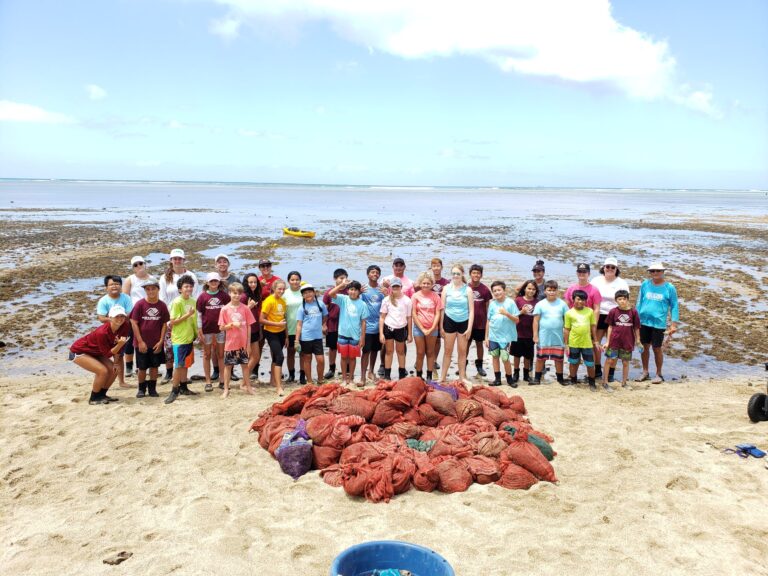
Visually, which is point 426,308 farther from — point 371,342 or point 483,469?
point 483,469

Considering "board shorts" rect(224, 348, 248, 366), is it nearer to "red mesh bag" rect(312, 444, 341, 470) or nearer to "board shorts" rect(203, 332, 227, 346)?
"board shorts" rect(203, 332, 227, 346)

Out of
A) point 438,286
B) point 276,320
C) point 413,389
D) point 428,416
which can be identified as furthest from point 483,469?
point 276,320

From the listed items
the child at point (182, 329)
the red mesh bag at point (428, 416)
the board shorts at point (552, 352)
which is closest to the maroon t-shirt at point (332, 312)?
the child at point (182, 329)

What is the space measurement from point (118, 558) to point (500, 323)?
20.5 feet

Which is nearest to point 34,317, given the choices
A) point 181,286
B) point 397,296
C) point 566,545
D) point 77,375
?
point 77,375

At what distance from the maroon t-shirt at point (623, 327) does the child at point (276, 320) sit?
17.7 feet

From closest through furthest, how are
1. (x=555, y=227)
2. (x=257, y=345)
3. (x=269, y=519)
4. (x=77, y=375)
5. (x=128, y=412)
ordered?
1. (x=269, y=519)
2. (x=128, y=412)
3. (x=257, y=345)
4. (x=77, y=375)
5. (x=555, y=227)

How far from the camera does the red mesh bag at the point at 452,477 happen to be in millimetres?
5668

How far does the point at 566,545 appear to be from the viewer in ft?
15.5

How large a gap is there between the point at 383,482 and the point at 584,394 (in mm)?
4680

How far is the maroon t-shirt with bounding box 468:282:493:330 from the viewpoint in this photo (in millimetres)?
9336

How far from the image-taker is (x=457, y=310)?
8812 mm

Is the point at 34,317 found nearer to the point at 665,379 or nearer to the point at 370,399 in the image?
the point at 370,399

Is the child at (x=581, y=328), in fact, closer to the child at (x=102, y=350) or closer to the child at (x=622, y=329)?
the child at (x=622, y=329)
